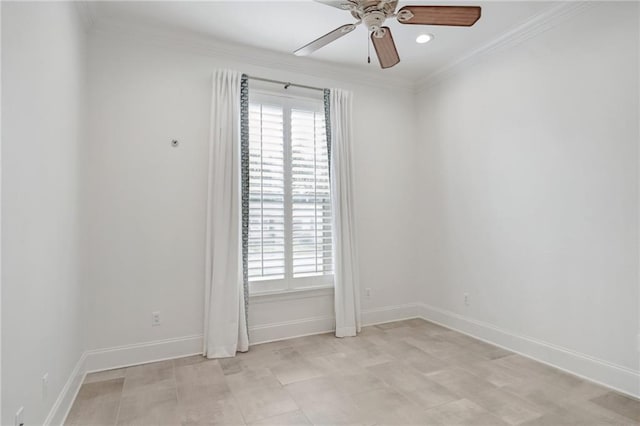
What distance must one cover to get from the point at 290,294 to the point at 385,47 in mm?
2548

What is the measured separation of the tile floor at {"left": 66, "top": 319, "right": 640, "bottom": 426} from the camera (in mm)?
2219

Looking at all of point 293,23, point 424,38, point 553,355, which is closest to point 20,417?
point 293,23

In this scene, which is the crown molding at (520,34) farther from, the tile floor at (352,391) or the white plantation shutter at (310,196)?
the tile floor at (352,391)

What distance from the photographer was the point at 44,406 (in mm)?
1885

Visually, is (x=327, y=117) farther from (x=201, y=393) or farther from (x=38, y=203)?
(x=201, y=393)

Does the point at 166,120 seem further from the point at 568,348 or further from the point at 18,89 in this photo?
the point at 568,348

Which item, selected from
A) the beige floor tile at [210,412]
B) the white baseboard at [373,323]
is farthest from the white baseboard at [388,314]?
the beige floor tile at [210,412]

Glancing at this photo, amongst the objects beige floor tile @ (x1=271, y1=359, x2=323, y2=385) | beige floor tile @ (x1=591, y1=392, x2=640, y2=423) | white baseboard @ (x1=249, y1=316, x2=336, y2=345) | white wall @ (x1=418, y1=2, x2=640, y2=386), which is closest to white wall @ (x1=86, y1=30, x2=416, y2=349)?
white baseboard @ (x1=249, y1=316, x2=336, y2=345)

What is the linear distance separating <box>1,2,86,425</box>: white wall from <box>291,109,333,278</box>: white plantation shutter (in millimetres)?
1968

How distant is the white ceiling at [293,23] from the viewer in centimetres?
286

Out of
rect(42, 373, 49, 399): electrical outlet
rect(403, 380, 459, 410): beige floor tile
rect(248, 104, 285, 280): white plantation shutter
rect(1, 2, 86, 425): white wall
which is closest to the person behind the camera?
rect(1, 2, 86, 425): white wall

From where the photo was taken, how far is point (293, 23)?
10.2 feet

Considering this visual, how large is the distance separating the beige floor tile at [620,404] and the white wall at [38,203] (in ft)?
11.1

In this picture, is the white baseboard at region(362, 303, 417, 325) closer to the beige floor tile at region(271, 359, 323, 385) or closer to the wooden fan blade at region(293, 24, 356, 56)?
the beige floor tile at region(271, 359, 323, 385)
